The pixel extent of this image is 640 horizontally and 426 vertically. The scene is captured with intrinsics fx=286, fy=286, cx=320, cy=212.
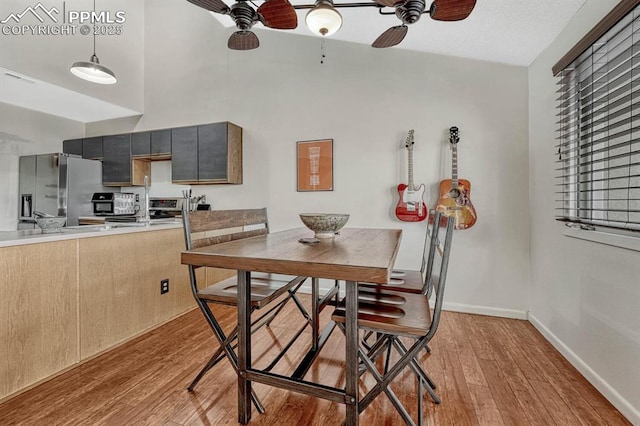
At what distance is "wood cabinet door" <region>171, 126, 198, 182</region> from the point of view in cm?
358

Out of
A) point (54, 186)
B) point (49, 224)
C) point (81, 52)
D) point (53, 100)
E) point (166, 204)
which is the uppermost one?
point (81, 52)

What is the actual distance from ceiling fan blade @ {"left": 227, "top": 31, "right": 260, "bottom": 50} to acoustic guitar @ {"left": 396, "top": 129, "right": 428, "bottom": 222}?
1.65m

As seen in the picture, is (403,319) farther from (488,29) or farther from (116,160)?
(116,160)

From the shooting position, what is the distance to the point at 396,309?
4.53 ft

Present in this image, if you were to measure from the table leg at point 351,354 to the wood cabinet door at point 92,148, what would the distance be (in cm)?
456

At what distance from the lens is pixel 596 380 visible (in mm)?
1625

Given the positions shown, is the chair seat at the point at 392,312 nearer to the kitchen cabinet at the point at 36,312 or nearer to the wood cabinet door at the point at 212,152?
the kitchen cabinet at the point at 36,312

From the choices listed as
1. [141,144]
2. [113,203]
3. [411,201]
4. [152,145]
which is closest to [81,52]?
[141,144]

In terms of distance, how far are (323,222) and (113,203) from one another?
3.62 metres

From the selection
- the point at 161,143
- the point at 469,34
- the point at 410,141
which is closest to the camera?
the point at 469,34

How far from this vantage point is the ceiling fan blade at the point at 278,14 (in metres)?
1.71

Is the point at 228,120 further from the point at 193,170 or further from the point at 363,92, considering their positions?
the point at 363,92

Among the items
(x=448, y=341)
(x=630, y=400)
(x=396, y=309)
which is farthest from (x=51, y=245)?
(x=630, y=400)

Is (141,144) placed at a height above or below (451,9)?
below
